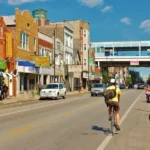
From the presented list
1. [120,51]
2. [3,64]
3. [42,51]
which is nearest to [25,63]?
[3,64]

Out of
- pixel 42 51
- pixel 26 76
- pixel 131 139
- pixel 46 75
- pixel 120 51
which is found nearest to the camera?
pixel 131 139

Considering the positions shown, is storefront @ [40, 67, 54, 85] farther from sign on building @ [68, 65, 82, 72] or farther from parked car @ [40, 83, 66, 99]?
parked car @ [40, 83, 66, 99]

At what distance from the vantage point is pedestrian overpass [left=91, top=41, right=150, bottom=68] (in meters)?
95.4

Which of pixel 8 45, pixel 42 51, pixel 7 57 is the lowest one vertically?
pixel 7 57

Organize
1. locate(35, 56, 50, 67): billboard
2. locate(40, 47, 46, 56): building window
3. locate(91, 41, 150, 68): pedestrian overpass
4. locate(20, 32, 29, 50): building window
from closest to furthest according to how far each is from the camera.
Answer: locate(20, 32, 29, 50): building window, locate(35, 56, 50, 67): billboard, locate(40, 47, 46, 56): building window, locate(91, 41, 150, 68): pedestrian overpass

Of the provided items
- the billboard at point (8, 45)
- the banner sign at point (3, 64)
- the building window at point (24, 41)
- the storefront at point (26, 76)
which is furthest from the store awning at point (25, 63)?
the banner sign at point (3, 64)

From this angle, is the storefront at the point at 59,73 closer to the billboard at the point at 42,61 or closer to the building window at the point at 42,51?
the building window at the point at 42,51

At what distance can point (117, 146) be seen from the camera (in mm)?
9242

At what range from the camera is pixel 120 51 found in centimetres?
10538

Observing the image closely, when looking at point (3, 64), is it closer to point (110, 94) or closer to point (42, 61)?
point (42, 61)

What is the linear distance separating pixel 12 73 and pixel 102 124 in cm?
2747

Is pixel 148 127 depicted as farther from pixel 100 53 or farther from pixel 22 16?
pixel 100 53

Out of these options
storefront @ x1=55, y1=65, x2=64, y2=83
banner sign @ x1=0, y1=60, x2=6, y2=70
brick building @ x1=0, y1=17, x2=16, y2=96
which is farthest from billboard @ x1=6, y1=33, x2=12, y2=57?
storefront @ x1=55, y1=65, x2=64, y2=83

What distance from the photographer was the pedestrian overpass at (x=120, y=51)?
313ft
